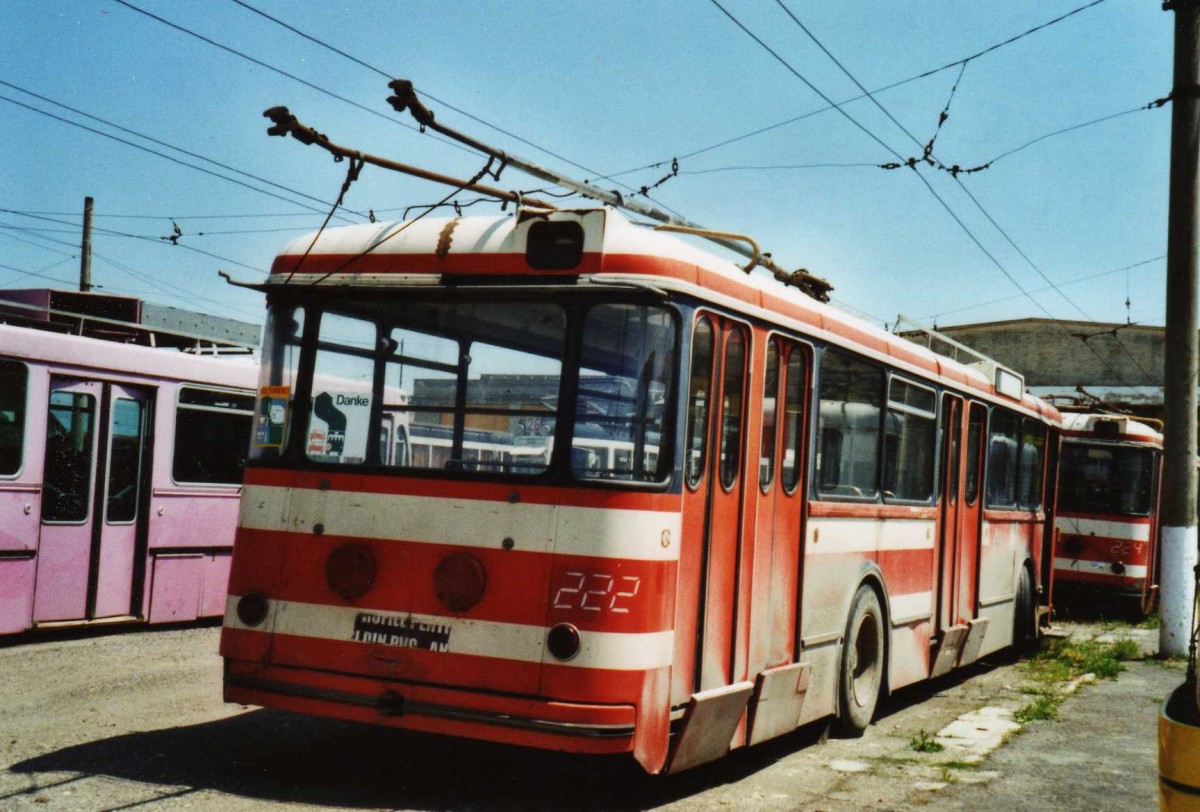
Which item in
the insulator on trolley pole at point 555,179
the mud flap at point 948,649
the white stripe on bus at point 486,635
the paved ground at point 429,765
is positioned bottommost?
the paved ground at point 429,765

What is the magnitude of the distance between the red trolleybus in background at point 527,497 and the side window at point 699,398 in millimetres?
16

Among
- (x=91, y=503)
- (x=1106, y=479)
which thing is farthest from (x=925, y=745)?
(x=1106, y=479)

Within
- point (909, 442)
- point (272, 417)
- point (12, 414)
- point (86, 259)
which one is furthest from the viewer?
point (86, 259)

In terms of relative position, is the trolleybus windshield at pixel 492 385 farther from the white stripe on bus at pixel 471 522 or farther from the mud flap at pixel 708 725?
the mud flap at pixel 708 725

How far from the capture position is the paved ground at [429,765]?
6.07 metres

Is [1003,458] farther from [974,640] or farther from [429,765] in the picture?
[429,765]

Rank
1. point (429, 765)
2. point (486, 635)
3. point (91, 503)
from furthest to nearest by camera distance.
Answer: point (91, 503), point (429, 765), point (486, 635)

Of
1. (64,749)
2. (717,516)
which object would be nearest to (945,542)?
(717,516)

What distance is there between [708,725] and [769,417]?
184 cm

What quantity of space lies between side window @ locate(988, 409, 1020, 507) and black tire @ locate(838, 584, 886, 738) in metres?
3.68

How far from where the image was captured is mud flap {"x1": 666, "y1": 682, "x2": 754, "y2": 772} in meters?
6.13

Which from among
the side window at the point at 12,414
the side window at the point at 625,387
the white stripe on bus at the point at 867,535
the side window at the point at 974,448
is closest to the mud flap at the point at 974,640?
the side window at the point at 974,448

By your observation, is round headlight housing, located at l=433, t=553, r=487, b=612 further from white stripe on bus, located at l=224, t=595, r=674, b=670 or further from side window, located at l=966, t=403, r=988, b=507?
side window, located at l=966, t=403, r=988, b=507

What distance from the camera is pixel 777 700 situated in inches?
285
